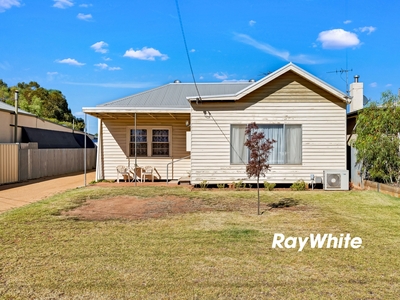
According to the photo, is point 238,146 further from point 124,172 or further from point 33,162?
point 33,162

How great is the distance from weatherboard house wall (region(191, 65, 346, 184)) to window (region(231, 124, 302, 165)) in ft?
0.49

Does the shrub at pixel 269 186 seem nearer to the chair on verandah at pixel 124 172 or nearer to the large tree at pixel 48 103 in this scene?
the chair on verandah at pixel 124 172

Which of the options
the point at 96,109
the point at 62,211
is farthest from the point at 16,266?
the point at 96,109

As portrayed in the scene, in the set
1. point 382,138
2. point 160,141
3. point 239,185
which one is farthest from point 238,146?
point 382,138

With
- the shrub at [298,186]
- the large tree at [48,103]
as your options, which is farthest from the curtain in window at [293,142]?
the large tree at [48,103]

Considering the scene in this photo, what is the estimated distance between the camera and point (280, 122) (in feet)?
37.7

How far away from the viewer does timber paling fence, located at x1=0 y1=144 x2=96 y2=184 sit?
13.4m

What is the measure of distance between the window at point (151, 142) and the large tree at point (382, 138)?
7.66 m

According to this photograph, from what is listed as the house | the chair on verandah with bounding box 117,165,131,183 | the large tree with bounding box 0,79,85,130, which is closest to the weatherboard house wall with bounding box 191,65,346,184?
the house

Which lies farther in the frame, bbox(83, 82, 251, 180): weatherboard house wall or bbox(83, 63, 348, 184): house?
bbox(83, 82, 251, 180): weatherboard house wall

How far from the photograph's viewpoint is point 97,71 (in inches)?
755

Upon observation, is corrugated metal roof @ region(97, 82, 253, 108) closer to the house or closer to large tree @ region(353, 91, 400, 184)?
the house

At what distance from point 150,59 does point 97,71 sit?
6442 mm

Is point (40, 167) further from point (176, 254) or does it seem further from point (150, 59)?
point (176, 254)
